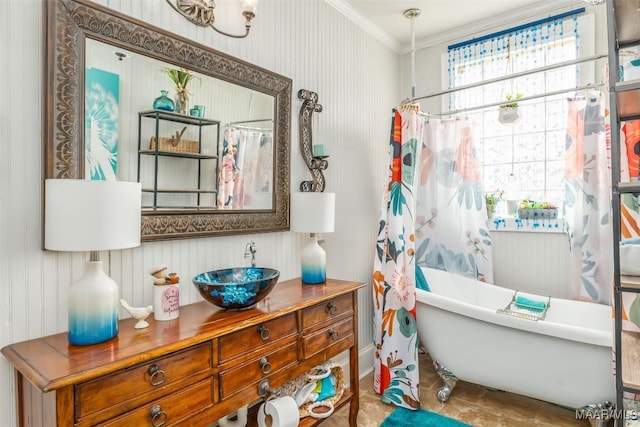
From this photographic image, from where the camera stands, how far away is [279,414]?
1672 millimetres

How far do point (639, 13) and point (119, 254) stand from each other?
204 centimetres

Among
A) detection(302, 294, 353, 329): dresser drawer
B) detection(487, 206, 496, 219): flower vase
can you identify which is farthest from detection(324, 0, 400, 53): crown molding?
detection(302, 294, 353, 329): dresser drawer

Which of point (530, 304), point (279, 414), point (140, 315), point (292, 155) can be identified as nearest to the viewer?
point (140, 315)

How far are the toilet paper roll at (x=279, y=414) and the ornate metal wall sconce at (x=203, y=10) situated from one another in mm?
1758

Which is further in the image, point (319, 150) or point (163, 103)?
point (319, 150)

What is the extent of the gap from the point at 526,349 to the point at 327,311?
3.77 ft

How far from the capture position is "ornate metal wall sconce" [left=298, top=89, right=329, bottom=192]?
2.39 meters

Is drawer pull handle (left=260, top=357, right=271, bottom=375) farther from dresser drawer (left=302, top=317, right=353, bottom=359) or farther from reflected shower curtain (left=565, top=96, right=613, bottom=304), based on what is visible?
reflected shower curtain (left=565, top=96, right=613, bottom=304)

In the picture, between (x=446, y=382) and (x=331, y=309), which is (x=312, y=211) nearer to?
(x=331, y=309)

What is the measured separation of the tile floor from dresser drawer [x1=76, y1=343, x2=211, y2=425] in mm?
1293

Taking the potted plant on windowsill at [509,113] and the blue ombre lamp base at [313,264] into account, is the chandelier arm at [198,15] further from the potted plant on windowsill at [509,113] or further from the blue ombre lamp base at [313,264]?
the potted plant on windowsill at [509,113]

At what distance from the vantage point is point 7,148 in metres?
1.26

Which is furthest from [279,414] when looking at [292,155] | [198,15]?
[198,15]

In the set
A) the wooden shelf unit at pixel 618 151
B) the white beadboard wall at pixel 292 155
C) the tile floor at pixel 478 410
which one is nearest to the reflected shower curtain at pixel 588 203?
the tile floor at pixel 478 410
